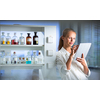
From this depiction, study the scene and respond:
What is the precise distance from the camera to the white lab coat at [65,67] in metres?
2.76

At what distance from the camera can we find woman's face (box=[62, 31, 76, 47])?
9.00ft

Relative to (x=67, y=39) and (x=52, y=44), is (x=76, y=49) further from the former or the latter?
(x=52, y=44)

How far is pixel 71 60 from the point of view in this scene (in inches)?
109

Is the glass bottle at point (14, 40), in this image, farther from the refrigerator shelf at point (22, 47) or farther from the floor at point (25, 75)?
the floor at point (25, 75)

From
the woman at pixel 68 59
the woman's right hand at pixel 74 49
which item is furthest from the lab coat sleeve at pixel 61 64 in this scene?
the woman's right hand at pixel 74 49

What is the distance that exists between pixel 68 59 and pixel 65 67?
148mm

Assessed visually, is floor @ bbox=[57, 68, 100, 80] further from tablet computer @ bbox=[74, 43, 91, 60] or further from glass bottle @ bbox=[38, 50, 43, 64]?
glass bottle @ bbox=[38, 50, 43, 64]

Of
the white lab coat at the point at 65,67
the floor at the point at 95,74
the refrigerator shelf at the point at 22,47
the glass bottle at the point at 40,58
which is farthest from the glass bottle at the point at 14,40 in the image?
the floor at the point at 95,74

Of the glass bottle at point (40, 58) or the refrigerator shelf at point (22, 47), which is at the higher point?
the refrigerator shelf at point (22, 47)

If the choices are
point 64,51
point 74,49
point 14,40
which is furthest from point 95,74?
point 14,40

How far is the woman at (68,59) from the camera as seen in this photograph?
9.02 feet

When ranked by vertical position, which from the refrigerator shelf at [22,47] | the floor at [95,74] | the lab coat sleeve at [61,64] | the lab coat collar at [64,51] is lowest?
the floor at [95,74]
